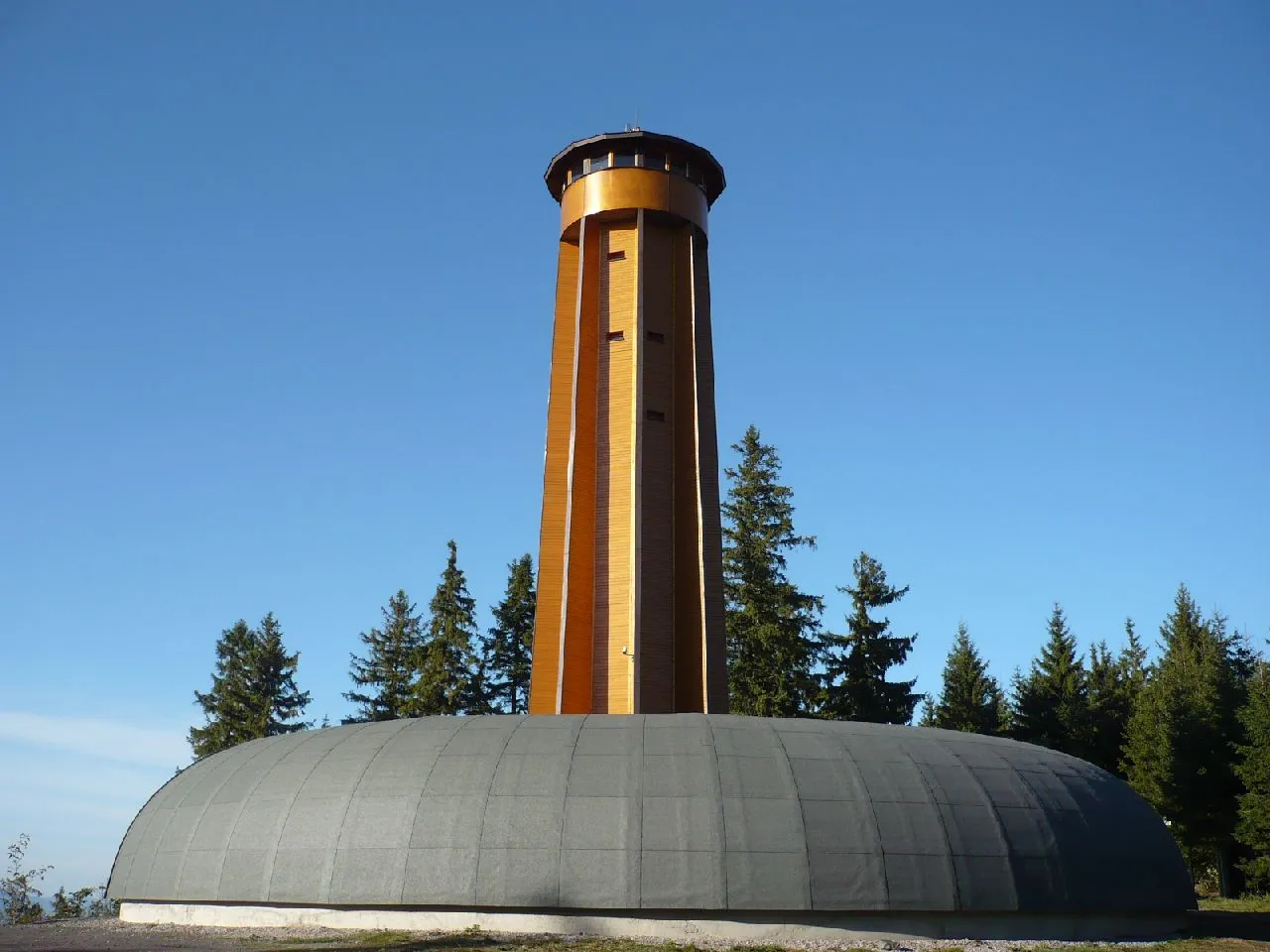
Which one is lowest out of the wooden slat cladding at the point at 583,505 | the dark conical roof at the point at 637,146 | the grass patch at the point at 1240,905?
the grass patch at the point at 1240,905

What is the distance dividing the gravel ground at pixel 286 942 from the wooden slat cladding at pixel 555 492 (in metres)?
14.0

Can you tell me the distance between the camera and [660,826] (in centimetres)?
2316

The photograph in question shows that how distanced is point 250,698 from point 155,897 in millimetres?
46366

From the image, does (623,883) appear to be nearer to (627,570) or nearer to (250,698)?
(627,570)

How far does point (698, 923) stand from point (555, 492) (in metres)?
19.7

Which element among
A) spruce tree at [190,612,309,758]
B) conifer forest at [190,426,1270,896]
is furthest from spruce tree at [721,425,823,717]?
spruce tree at [190,612,309,758]

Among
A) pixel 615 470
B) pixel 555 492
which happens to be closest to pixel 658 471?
pixel 615 470

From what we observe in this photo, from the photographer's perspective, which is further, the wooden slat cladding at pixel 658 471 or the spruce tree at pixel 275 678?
the spruce tree at pixel 275 678

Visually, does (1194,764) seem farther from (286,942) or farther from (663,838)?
(286,942)

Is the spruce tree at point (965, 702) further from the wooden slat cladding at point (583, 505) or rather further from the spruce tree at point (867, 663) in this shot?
the wooden slat cladding at point (583, 505)

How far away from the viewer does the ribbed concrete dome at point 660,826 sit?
75.2 ft

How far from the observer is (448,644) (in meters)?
64.8

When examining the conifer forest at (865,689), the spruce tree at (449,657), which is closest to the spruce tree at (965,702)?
the conifer forest at (865,689)

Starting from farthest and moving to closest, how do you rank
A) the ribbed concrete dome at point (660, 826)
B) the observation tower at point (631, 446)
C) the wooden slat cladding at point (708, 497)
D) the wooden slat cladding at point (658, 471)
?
1. the wooden slat cladding at point (708, 497)
2. the observation tower at point (631, 446)
3. the wooden slat cladding at point (658, 471)
4. the ribbed concrete dome at point (660, 826)
